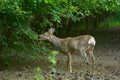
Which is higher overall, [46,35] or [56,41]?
[46,35]

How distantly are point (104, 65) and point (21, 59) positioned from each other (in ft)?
7.78

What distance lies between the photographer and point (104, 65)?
10867 mm

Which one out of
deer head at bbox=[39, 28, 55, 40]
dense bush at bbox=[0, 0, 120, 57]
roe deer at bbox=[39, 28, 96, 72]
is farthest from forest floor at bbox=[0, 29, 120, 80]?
deer head at bbox=[39, 28, 55, 40]

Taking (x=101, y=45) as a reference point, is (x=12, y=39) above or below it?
above

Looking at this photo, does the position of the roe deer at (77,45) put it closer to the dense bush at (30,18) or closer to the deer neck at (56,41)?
the deer neck at (56,41)

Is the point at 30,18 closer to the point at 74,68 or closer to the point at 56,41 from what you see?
the point at 56,41

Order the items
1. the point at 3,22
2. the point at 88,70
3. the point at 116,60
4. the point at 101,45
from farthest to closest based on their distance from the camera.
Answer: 1. the point at 101,45
2. the point at 116,60
3. the point at 88,70
4. the point at 3,22

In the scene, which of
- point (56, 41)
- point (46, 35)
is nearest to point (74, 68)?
point (56, 41)

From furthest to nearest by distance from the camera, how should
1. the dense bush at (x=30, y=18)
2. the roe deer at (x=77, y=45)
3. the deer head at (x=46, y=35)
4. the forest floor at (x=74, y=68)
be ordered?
the deer head at (x=46, y=35) → the roe deer at (x=77, y=45) → the dense bush at (x=30, y=18) → the forest floor at (x=74, y=68)

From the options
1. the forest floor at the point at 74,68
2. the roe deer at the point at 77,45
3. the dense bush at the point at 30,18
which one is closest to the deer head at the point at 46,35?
the roe deer at the point at 77,45

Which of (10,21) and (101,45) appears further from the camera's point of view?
(101,45)

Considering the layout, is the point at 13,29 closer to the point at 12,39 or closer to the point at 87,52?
the point at 12,39

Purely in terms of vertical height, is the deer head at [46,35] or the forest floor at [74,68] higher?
the deer head at [46,35]

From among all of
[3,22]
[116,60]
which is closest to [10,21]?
[3,22]
